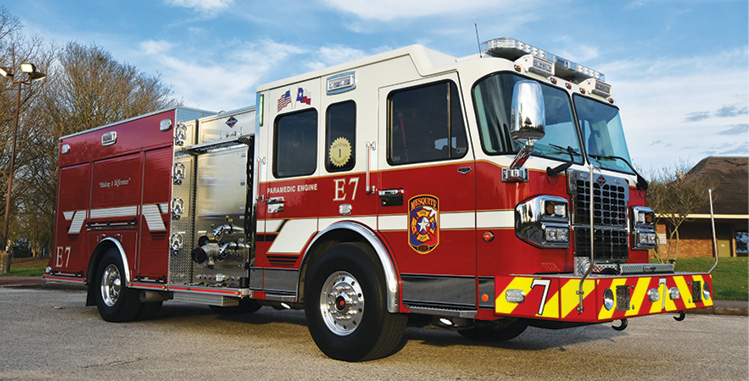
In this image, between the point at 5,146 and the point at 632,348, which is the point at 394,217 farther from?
the point at 5,146

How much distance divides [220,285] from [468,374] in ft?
12.0

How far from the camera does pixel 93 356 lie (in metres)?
6.26

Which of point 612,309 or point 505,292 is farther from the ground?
point 505,292

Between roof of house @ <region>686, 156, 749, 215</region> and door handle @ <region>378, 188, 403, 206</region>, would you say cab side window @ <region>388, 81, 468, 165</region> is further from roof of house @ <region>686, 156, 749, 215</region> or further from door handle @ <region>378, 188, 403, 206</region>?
roof of house @ <region>686, 156, 749, 215</region>

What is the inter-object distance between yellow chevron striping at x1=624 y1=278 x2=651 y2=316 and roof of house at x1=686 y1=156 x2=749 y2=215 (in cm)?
2515

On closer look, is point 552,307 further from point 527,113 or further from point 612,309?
point 527,113

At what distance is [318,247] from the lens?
20.9 ft

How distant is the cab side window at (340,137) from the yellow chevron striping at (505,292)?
2.06m

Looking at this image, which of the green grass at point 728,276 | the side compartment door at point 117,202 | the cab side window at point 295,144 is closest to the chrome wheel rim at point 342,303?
the cab side window at point 295,144

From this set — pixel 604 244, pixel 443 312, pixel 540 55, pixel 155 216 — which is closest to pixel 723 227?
pixel 604 244

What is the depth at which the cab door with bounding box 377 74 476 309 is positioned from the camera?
5246mm

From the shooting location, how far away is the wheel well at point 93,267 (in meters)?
9.45

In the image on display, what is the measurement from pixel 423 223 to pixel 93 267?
6207 mm

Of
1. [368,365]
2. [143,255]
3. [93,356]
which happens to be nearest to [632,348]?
[368,365]
